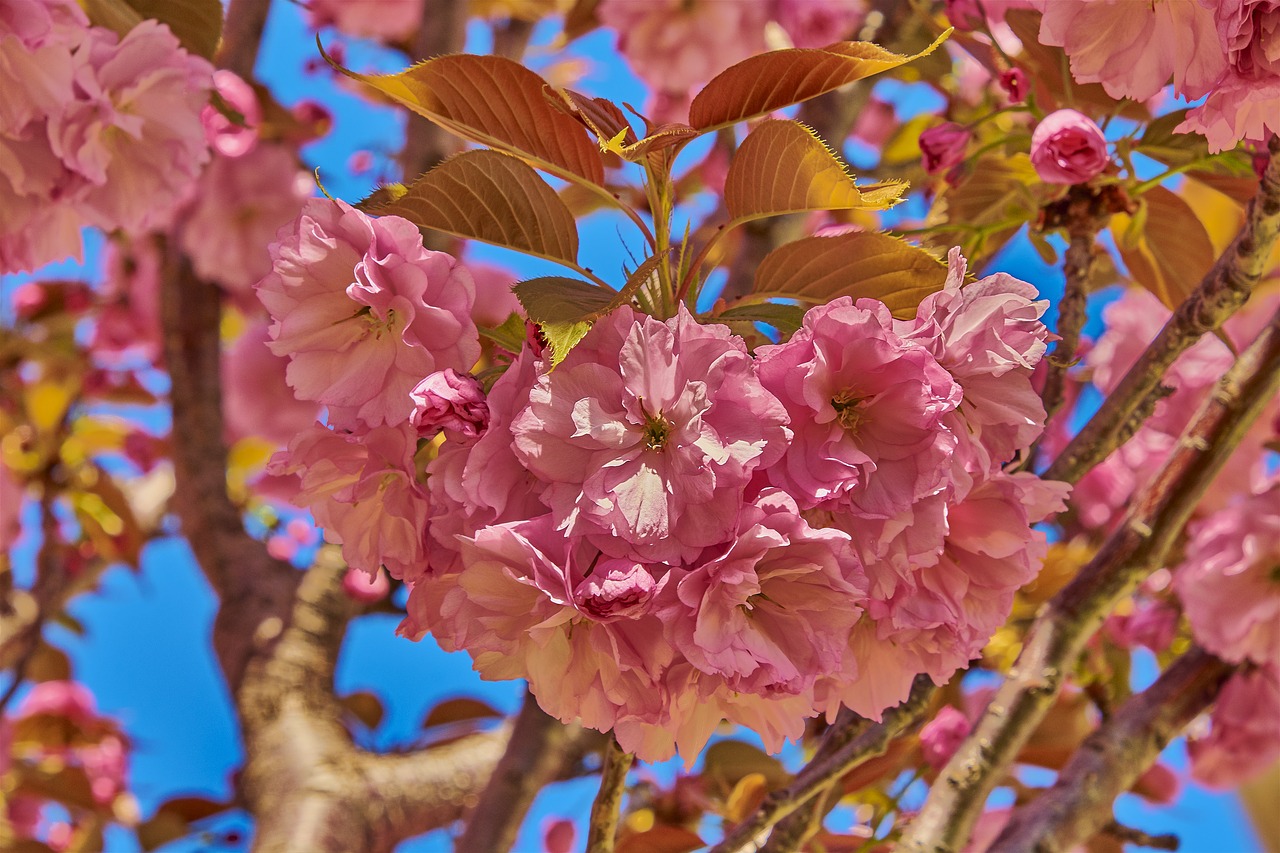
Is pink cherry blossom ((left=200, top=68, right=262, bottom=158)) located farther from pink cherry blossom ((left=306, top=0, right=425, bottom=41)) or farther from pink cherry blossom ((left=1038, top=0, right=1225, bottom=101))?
pink cherry blossom ((left=1038, top=0, right=1225, bottom=101))

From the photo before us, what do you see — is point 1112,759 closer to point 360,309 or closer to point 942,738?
point 942,738

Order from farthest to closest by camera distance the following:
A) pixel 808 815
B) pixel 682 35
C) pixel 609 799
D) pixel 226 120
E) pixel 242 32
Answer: pixel 682 35 < pixel 242 32 < pixel 226 120 < pixel 808 815 < pixel 609 799

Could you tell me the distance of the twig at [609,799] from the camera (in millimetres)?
691

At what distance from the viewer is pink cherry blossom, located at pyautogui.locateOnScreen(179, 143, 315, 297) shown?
5.90 feet

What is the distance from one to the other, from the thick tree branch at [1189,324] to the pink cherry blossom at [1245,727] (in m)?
0.49

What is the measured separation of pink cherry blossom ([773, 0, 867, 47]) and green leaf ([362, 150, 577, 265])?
113 centimetres

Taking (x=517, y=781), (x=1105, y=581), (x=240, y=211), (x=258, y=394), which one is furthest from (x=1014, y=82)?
(x=258, y=394)

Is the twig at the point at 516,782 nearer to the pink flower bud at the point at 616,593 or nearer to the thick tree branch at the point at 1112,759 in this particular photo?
the thick tree branch at the point at 1112,759

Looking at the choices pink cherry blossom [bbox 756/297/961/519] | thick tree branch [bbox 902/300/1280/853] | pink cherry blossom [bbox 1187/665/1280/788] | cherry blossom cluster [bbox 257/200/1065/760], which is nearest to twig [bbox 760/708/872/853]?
thick tree branch [bbox 902/300/1280/853]

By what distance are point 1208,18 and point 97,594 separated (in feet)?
7.57

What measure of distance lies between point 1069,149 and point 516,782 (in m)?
0.82

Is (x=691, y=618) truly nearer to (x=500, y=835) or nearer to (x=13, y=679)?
(x=500, y=835)

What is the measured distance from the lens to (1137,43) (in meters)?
0.68

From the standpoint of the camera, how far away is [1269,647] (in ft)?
3.67
